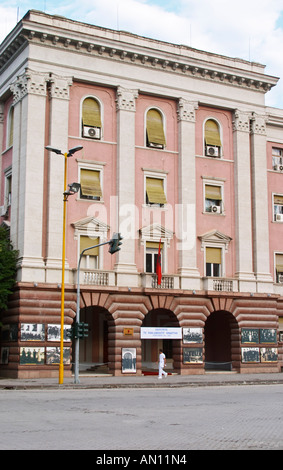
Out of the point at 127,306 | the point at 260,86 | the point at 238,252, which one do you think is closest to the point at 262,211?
the point at 238,252

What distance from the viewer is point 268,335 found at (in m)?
42.1

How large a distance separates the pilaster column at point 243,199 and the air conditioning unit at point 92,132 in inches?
380

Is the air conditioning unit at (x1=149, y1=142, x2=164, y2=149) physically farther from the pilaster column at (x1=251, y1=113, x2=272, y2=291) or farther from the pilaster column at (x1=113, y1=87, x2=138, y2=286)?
the pilaster column at (x1=251, y1=113, x2=272, y2=291)

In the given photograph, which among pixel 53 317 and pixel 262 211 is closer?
pixel 53 317

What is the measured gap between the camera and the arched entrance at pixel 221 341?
41.3 meters

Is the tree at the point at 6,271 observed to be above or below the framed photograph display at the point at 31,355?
above

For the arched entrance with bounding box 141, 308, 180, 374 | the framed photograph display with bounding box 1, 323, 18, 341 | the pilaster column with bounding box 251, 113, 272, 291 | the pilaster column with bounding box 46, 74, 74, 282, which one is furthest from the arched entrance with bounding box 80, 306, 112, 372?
the pilaster column with bounding box 251, 113, 272, 291

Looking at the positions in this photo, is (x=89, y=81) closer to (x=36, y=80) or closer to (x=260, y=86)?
(x=36, y=80)

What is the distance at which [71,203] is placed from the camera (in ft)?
125

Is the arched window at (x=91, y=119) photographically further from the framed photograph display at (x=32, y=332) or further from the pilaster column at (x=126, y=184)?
the framed photograph display at (x=32, y=332)

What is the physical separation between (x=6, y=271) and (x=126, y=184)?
905cm

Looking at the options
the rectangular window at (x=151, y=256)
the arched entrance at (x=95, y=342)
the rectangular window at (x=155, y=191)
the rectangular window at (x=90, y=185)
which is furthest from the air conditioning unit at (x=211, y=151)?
the arched entrance at (x=95, y=342)

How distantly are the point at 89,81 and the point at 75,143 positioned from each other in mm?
3934

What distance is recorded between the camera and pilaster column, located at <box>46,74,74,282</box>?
1443 inches
